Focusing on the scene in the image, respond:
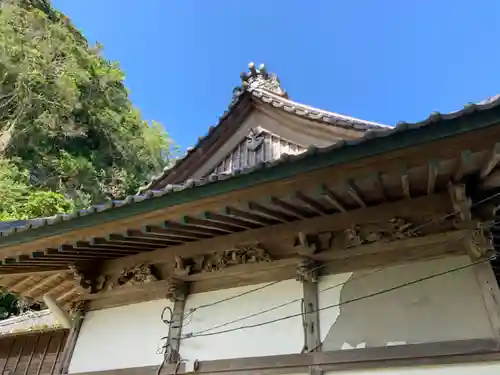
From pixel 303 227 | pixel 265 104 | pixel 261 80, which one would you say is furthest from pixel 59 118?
pixel 303 227

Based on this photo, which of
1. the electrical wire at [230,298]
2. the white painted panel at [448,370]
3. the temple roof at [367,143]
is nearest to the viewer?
the temple roof at [367,143]

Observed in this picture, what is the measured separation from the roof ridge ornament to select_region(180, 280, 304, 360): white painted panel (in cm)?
515

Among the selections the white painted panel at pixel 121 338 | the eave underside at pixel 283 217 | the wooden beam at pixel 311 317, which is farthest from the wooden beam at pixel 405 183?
the white painted panel at pixel 121 338

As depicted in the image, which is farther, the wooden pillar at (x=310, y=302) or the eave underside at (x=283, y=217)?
the wooden pillar at (x=310, y=302)

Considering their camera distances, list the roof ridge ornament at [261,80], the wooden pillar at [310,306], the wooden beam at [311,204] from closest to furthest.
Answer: the wooden beam at [311,204]
the wooden pillar at [310,306]
the roof ridge ornament at [261,80]

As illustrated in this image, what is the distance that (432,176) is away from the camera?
10.3 feet

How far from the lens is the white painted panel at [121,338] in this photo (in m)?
4.55

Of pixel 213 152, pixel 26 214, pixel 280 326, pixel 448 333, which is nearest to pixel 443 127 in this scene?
pixel 448 333

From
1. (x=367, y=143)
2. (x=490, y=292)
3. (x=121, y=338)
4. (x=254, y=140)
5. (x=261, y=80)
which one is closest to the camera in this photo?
(x=367, y=143)

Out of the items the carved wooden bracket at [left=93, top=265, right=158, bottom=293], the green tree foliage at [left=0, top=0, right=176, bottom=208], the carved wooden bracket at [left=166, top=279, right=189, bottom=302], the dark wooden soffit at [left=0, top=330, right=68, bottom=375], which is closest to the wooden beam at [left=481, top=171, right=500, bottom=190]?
the carved wooden bracket at [left=166, top=279, right=189, bottom=302]

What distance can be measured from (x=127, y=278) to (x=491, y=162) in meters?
4.08

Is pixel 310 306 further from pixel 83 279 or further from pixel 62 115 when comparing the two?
pixel 62 115

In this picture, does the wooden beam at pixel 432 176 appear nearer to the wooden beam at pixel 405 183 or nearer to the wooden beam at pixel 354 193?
the wooden beam at pixel 405 183

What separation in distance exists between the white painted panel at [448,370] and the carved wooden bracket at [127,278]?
258cm
